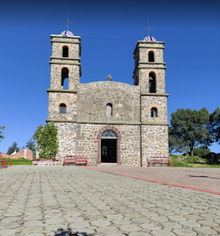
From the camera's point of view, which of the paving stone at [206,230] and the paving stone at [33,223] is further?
the paving stone at [33,223]

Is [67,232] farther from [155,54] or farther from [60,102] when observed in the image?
[155,54]

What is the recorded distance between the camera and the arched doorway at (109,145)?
21203 millimetres

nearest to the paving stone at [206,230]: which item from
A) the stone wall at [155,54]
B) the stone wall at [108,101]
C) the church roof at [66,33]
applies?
the stone wall at [108,101]

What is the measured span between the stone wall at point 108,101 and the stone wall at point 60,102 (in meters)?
0.47

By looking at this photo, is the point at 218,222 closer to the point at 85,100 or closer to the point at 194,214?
the point at 194,214

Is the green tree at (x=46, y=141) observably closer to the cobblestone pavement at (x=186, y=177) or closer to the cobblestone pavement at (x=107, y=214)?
the cobblestone pavement at (x=186, y=177)

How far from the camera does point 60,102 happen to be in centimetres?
2094

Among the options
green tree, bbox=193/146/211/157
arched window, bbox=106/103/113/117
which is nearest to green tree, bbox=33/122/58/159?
arched window, bbox=106/103/113/117

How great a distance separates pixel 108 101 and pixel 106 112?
1.08m

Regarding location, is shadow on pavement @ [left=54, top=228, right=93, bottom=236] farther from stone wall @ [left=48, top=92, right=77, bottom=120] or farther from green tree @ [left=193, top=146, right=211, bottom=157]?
green tree @ [left=193, top=146, right=211, bottom=157]

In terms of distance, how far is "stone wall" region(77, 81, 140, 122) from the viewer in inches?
838

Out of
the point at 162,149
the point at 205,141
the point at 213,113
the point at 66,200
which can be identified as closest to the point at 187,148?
the point at 205,141

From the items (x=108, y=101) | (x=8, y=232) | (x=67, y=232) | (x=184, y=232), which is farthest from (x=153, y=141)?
(x=8, y=232)

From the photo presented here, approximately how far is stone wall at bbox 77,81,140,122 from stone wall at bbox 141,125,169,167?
1524mm
